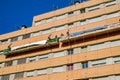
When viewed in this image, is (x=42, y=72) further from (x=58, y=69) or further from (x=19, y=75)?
(x=19, y=75)

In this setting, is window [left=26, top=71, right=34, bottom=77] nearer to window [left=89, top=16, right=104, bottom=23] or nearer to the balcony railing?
the balcony railing

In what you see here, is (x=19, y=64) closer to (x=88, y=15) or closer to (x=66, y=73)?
(x=66, y=73)

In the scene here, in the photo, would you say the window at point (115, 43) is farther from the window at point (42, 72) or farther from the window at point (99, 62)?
the window at point (42, 72)

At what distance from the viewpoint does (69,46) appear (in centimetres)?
3428

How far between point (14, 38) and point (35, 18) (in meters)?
4.87

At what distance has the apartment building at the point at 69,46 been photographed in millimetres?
30859

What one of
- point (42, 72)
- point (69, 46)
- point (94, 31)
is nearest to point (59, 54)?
point (69, 46)

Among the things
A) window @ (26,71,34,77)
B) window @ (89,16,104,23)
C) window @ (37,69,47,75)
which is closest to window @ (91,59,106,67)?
window @ (89,16,104,23)

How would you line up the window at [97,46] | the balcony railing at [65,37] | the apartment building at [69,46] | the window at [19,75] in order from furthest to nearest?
the window at [19,75], the window at [97,46], the balcony railing at [65,37], the apartment building at [69,46]

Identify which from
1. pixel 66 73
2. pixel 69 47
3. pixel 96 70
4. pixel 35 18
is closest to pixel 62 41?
pixel 69 47

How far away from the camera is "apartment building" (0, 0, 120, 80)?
3086 centimetres

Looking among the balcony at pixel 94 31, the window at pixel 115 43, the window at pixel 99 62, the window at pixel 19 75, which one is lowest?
the window at pixel 99 62

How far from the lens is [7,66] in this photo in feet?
129

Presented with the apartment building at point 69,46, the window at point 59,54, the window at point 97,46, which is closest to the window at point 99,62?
the apartment building at point 69,46
